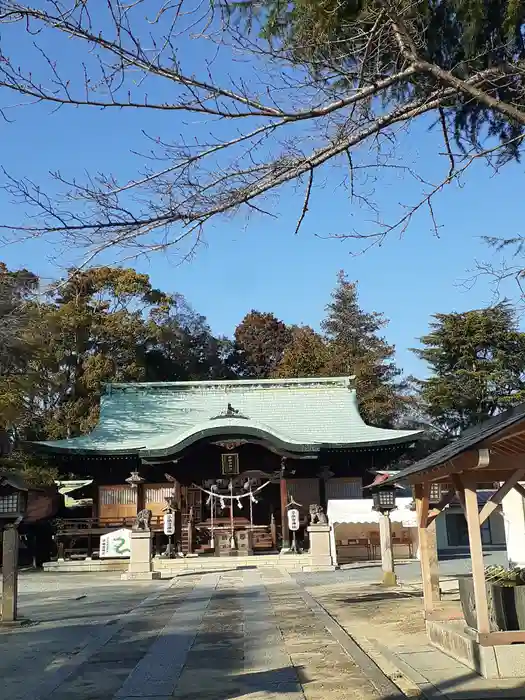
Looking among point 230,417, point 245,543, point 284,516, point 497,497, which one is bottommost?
point 245,543

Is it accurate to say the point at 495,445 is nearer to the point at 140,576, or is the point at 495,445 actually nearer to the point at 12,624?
the point at 12,624

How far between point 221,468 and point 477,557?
18725 mm

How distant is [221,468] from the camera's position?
23.8m

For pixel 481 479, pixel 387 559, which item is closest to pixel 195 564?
pixel 387 559

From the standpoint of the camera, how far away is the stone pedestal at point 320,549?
18734 mm

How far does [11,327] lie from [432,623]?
44.9 feet

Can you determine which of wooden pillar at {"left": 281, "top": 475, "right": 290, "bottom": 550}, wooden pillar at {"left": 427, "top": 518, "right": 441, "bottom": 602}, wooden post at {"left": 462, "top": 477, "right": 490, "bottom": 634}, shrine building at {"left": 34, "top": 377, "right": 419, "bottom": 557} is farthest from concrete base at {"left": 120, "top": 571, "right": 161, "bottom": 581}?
wooden post at {"left": 462, "top": 477, "right": 490, "bottom": 634}

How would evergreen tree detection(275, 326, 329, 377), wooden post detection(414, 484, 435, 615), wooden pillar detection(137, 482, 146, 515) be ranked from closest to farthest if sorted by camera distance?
wooden post detection(414, 484, 435, 615) → wooden pillar detection(137, 482, 146, 515) → evergreen tree detection(275, 326, 329, 377)

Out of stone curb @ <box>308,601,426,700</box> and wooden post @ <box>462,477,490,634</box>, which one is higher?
wooden post @ <box>462,477,490,634</box>

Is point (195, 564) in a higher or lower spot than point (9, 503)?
lower

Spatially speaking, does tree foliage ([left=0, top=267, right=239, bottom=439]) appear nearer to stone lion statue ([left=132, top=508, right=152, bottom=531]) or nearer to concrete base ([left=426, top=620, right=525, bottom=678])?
stone lion statue ([left=132, top=508, right=152, bottom=531])

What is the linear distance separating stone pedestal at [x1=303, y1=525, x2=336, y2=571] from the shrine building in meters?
Result: 2.94

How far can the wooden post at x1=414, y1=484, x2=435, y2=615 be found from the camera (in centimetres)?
731

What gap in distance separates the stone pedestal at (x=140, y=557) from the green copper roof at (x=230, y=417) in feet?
15.3
